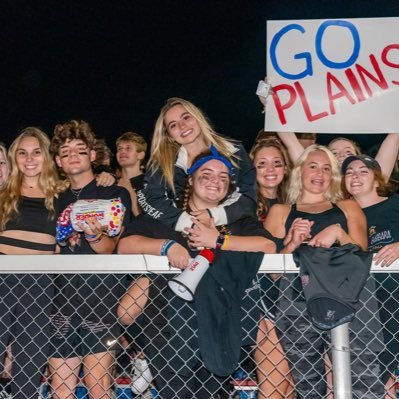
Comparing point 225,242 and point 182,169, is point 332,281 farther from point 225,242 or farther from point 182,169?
point 182,169

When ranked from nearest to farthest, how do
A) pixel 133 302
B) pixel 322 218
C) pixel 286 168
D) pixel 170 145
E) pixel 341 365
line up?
pixel 341 365 → pixel 133 302 → pixel 322 218 → pixel 170 145 → pixel 286 168

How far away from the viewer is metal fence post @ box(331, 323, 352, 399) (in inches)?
128

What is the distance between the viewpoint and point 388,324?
3.87 m

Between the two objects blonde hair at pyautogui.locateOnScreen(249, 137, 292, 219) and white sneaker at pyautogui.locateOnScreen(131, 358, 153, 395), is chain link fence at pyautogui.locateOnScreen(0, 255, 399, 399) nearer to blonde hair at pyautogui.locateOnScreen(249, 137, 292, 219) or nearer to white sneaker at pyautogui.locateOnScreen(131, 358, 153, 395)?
white sneaker at pyautogui.locateOnScreen(131, 358, 153, 395)

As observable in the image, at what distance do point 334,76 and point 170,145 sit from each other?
1.15 meters

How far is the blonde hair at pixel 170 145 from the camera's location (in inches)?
172

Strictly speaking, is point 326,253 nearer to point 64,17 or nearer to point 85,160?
point 85,160

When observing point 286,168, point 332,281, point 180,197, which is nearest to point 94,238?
point 180,197

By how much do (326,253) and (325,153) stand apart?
1.14 metres

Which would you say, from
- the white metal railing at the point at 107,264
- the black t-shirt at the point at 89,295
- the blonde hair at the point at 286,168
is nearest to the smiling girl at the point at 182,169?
the blonde hair at the point at 286,168

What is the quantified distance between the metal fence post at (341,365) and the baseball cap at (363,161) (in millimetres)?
1383

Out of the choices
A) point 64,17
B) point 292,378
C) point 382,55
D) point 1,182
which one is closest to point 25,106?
point 64,17

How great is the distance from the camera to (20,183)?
4.45 meters

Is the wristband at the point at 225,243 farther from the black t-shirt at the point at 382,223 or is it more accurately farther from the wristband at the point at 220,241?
the black t-shirt at the point at 382,223
